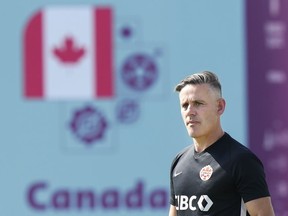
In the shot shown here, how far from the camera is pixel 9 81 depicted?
6109 millimetres

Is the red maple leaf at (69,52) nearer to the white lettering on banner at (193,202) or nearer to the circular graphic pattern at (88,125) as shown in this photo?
the circular graphic pattern at (88,125)

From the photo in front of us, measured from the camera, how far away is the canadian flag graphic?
6.08 meters

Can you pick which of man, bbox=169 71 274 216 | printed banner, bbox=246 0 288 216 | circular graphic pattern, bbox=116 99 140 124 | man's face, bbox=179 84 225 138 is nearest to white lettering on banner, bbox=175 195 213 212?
man, bbox=169 71 274 216

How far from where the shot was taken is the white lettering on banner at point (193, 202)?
122 inches

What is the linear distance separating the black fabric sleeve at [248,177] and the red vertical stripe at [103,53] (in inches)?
122

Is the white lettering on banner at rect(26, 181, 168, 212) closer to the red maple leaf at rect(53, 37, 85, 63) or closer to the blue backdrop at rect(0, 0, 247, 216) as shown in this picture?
the blue backdrop at rect(0, 0, 247, 216)

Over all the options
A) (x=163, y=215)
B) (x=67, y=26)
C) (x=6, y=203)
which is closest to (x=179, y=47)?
(x=67, y=26)

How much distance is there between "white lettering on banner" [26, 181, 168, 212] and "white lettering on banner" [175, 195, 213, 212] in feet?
9.40

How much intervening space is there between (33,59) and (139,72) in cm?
74

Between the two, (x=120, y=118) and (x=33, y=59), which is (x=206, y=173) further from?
(x=33, y=59)

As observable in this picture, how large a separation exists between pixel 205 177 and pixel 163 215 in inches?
119

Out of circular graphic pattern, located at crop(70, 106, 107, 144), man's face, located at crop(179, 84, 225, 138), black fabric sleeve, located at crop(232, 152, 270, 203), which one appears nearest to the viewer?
black fabric sleeve, located at crop(232, 152, 270, 203)

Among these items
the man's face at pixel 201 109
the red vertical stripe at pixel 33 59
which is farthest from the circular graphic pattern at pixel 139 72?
the man's face at pixel 201 109

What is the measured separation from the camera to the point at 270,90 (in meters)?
6.16
